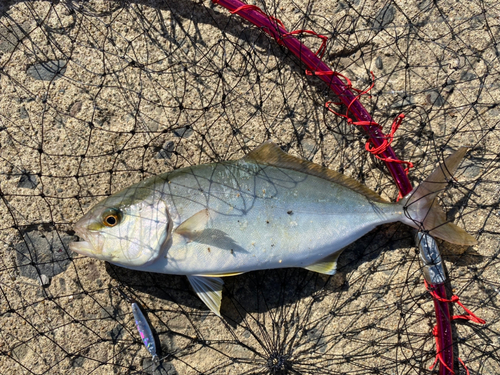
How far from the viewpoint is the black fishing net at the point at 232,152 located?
2.41 m

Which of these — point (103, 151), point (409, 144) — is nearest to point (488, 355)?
point (409, 144)

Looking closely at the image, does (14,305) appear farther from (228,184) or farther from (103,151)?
(228,184)

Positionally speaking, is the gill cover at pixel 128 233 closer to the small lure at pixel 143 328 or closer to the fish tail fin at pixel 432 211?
the small lure at pixel 143 328

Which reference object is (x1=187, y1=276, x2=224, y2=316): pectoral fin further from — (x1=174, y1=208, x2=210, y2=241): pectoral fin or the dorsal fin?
the dorsal fin

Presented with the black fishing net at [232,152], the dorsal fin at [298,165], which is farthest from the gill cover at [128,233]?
the dorsal fin at [298,165]

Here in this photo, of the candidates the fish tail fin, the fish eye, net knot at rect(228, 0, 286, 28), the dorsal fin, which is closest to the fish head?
the fish eye

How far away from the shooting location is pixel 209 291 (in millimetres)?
2307

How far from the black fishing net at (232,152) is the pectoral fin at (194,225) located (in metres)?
0.47

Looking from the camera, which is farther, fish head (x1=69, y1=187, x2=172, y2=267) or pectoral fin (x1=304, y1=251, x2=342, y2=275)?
pectoral fin (x1=304, y1=251, x2=342, y2=275)

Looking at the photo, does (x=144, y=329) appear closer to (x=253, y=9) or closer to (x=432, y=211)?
(x=432, y=211)

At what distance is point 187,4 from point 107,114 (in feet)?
3.08

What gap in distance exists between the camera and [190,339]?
2.45 meters

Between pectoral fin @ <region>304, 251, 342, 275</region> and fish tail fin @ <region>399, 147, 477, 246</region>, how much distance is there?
0.52 metres

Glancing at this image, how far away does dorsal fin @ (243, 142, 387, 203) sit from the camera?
225 centimetres
